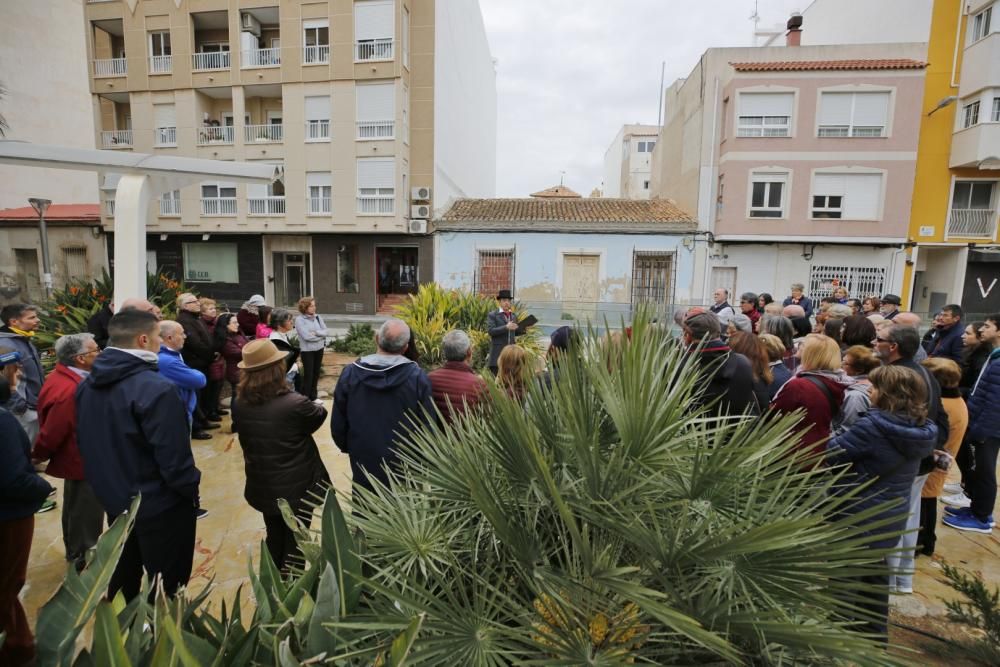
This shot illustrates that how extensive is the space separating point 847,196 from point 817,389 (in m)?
17.7

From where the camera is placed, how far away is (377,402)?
3.23 metres

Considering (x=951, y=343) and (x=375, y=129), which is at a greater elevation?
(x=375, y=129)

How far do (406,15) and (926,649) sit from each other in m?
21.4

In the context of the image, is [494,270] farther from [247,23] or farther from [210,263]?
[247,23]

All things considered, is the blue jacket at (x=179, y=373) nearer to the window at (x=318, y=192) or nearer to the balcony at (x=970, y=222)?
the window at (x=318, y=192)

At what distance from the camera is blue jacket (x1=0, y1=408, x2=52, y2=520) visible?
2.23m

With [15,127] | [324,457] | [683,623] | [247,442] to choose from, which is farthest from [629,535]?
[15,127]

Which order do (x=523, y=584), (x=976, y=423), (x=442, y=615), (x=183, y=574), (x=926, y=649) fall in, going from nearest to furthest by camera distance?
1. (x=442, y=615)
2. (x=523, y=584)
3. (x=926, y=649)
4. (x=183, y=574)
5. (x=976, y=423)

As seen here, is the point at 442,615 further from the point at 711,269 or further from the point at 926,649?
the point at 711,269

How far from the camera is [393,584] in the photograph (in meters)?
1.59

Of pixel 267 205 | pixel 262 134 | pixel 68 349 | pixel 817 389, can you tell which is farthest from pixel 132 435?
pixel 262 134

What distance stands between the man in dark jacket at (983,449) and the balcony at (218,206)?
2144 centimetres

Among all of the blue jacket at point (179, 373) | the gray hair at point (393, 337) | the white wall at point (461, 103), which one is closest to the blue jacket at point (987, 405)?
the gray hair at point (393, 337)

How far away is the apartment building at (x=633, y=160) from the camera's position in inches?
1704
